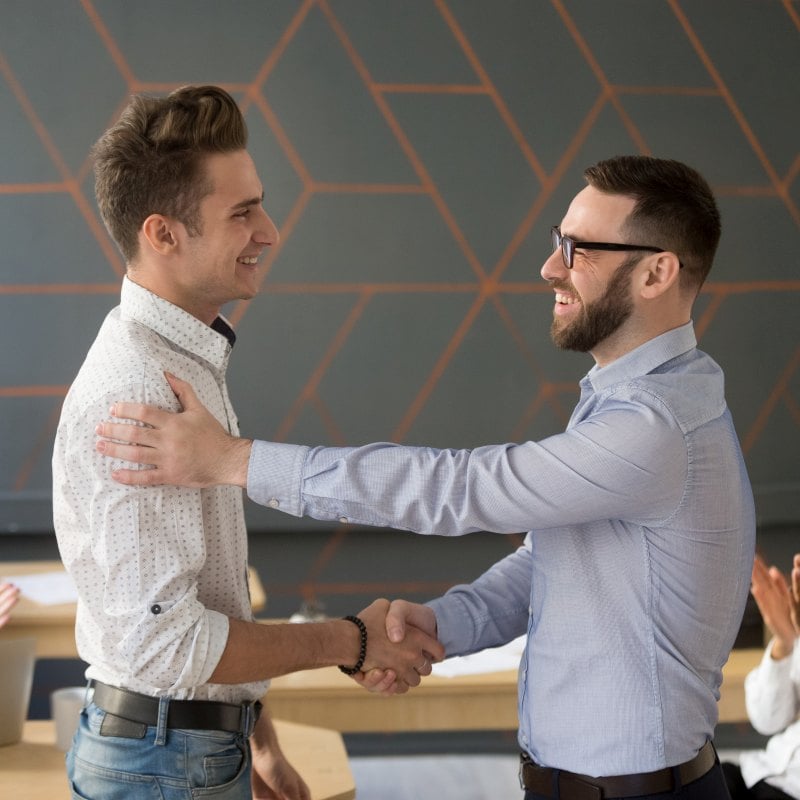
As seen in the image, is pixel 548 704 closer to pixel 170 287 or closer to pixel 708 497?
pixel 708 497

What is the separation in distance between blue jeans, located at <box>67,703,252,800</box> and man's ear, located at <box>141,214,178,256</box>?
2.03ft

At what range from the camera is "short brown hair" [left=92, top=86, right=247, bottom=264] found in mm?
1601

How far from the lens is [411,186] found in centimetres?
400

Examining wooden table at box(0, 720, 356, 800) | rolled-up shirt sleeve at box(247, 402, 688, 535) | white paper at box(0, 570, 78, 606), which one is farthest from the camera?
white paper at box(0, 570, 78, 606)

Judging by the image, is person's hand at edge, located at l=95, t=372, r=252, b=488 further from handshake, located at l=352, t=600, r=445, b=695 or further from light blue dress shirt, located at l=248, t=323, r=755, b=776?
handshake, located at l=352, t=600, r=445, b=695

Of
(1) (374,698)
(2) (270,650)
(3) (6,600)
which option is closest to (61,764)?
(3) (6,600)

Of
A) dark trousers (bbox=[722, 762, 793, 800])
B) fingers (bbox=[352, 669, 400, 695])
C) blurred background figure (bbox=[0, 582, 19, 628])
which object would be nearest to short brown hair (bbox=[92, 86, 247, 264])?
fingers (bbox=[352, 669, 400, 695])

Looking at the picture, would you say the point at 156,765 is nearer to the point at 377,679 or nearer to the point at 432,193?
the point at 377,679

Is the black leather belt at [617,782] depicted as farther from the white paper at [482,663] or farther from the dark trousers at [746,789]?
the white paper at [482,663]

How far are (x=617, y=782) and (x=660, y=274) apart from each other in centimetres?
69

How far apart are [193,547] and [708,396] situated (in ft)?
2.34

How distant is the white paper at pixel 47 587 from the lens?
294 centimetres

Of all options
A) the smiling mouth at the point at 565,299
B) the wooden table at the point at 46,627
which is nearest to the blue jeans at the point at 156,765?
the smiling mouth at the point at 565,299

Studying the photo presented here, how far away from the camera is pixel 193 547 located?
1.47 m
